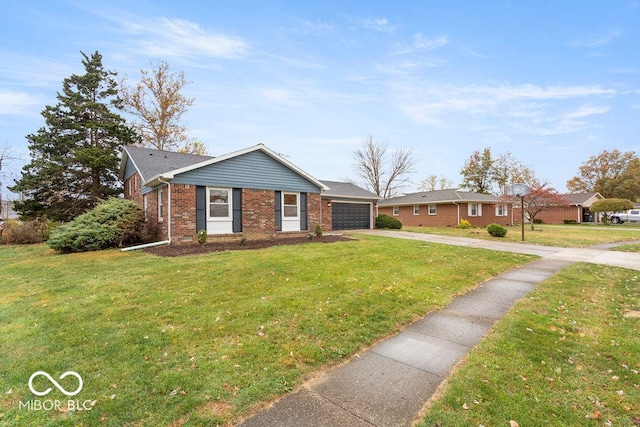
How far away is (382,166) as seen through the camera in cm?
3891

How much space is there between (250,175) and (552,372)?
12.8 metres

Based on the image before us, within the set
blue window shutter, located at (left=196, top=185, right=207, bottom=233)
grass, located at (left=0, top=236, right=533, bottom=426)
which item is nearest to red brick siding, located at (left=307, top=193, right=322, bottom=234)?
blue window shutter, located at (left=196, top=185, right=207, bottom=233)

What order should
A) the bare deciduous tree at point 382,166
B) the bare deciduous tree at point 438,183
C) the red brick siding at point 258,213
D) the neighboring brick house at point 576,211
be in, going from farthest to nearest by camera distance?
the bare deciduous tree at point 438,183
the bare deciduous tree at point 382,166
the neighboring brick house at point 576,211
the red brick siding at point 258,213

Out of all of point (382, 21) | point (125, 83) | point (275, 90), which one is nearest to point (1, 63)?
point (125, 83)

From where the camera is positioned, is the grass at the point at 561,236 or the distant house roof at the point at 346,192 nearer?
the grass at the point at 561,236

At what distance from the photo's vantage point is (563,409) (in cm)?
254

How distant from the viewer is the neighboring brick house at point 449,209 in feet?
86.3

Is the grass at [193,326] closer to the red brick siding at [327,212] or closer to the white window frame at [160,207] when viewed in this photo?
the white window frame at [160,207]

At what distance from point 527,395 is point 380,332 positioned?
1821 mm

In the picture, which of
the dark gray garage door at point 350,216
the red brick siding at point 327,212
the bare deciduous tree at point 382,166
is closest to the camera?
the red brick siding at point 327,212

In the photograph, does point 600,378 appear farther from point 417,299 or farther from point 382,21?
point 382,21

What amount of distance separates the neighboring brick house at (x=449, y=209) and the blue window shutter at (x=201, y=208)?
837 inches

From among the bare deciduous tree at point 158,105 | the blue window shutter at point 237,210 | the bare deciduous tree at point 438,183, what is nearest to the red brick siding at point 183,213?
the blue window shutter at point 237,210

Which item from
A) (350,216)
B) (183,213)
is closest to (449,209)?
(350,216)
